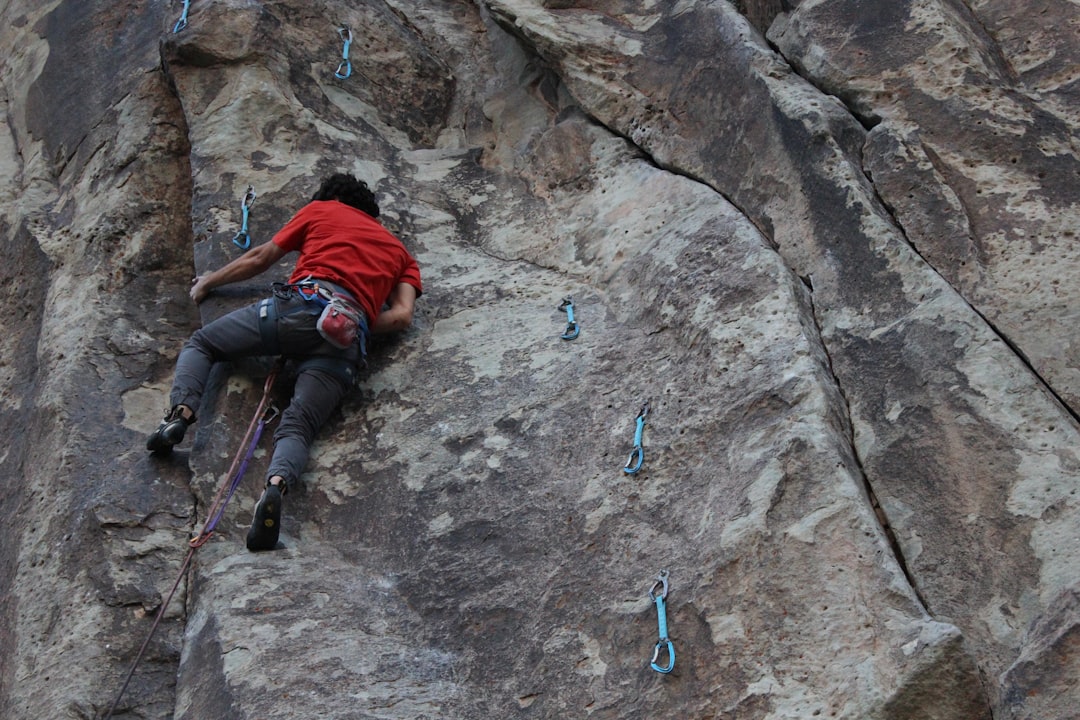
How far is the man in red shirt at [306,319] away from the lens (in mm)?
5535

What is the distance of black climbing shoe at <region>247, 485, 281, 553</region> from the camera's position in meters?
5.06

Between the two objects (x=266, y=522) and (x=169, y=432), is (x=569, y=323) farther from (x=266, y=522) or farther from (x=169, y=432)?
(x=169, y=432)

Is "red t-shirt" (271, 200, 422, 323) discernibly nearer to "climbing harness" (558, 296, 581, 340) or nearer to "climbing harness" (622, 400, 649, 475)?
"climbing harness" (558, 296, 581, 340)

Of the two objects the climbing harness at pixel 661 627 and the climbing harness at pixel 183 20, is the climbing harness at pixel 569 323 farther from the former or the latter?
the climbing harness at pixel 183 20

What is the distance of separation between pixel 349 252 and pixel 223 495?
4.17ft

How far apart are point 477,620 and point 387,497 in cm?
81

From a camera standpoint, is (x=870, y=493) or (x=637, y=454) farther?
(x=637, y=454)

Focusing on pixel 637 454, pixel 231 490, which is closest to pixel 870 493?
pixel 637 454

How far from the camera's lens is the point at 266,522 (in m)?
5.08

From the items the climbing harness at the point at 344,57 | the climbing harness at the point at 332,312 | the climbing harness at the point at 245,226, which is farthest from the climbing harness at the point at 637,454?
the climbing harness at the point at 344,57

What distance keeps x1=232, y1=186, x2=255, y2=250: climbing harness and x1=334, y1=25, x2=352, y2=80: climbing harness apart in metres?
1.28

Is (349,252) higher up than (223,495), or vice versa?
(349,252)

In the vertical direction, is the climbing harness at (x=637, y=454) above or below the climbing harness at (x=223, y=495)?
above

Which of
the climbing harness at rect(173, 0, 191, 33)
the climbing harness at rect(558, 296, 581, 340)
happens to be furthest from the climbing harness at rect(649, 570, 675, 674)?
the climbing harness at rect(173, 0, 191, 33)
